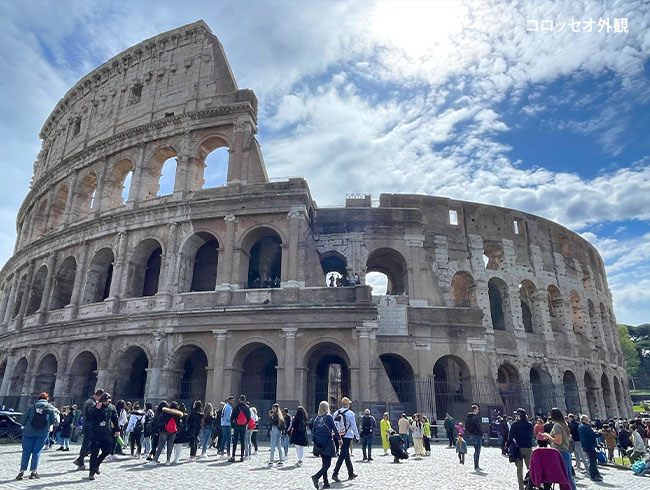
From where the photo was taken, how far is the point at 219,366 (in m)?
16.5

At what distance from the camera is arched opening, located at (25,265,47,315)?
23547 millimetres

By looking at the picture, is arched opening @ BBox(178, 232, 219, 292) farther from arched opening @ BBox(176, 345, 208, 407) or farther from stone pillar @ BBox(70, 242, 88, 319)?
stone pillar @ BBox(70, 242, 88, 319)

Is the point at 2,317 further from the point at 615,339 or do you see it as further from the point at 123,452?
the point at 615,339

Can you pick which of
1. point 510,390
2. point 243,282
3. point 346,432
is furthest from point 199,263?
point 510,390

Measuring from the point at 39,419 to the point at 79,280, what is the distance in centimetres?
1520

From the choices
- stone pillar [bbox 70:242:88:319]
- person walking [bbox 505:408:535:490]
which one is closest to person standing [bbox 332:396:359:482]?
person walking [bbox 505:408:535:490]

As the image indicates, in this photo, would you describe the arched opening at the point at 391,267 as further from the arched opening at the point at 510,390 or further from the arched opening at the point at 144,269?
the arched opening at the point at 144,269

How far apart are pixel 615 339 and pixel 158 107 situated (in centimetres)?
3348

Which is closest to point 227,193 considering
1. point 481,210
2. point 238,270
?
Answer: point 238,270

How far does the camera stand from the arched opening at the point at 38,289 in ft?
77.3

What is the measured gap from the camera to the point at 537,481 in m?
5.02

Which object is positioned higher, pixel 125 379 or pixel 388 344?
pixel 388 344

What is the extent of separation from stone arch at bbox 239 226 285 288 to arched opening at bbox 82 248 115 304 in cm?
680

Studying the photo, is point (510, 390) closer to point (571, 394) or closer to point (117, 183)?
point (571, 394)
